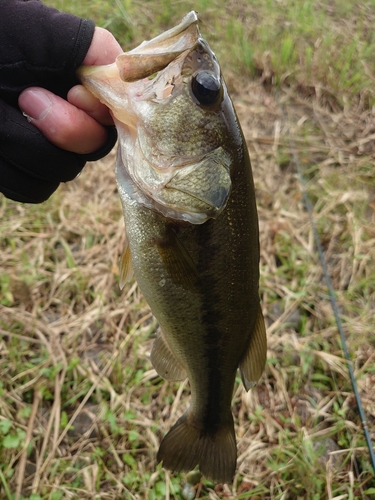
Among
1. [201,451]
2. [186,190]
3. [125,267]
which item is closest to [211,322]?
[125,267]

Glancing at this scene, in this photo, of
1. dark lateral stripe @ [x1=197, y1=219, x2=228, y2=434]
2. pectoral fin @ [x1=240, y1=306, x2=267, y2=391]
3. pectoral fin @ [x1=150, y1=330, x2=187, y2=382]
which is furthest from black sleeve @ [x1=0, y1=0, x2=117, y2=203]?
pectoral fin @ [x1=240, y1=306, x2=267, y2=391]

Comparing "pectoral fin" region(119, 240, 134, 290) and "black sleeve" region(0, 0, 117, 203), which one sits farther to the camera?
"pectoral fin" region(119, 240, 134, 290)

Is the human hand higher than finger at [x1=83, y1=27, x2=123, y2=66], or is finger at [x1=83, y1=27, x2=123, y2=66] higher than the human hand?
finger at [x1=83, y1=27, x2=123, y2=66]

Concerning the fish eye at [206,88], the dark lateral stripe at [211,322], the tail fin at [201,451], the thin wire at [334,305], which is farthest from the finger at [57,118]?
the thin wire at [334,305]

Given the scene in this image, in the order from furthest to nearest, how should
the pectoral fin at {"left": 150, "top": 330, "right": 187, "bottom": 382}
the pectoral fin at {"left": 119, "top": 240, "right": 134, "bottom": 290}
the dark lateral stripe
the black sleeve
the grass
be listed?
1. the grass
2. the pectoral fin at {"left": 150, "top": 330, "right": 187, "bottom": 382}
3. the pectoral fin at {"left": 119, "top": 240, "right": 134, "bottom": 290}
4. the dark lateral stripe
5. the black sleeve

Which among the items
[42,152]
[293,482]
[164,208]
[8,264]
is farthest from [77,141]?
[293,482]

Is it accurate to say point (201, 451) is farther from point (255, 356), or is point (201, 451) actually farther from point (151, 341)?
point (151, 341)

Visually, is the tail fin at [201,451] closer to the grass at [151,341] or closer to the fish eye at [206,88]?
the grass at [151,341]

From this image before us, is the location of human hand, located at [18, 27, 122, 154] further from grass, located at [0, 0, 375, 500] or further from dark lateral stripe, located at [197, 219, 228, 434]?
grass, located at [0, 0, 375, 500]
